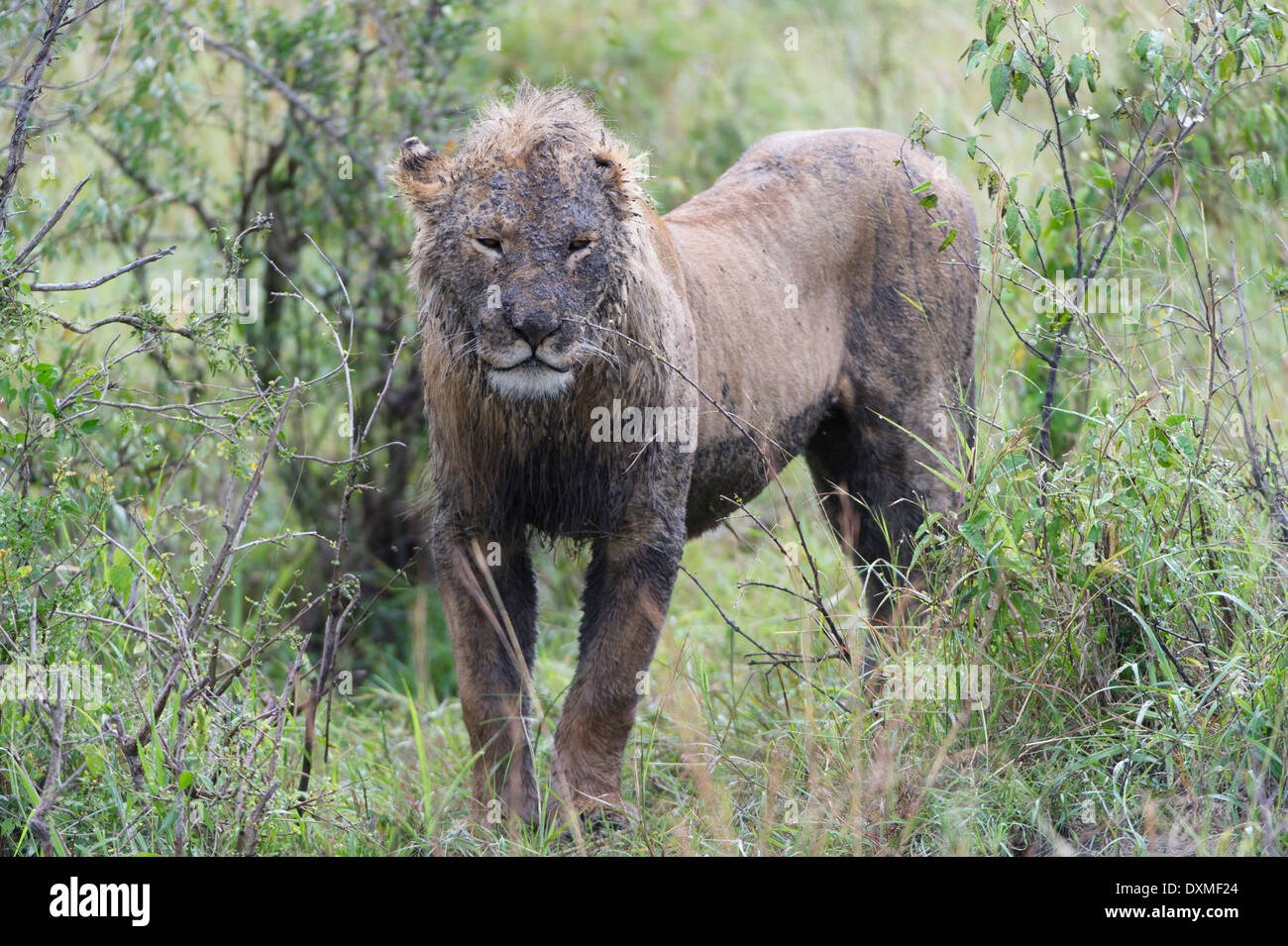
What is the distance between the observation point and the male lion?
389cm

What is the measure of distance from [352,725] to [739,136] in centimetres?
525

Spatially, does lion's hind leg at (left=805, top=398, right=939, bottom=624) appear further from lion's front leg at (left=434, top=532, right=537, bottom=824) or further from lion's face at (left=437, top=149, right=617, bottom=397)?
lion's face at (left=437, top=149, right=617, bottom=397)

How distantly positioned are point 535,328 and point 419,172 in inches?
29.8

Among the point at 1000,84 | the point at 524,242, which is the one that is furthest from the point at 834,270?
the point at 524,242

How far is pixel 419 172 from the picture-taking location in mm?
4133

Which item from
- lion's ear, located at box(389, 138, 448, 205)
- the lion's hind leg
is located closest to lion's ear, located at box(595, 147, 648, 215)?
lion's ear, located at box(389, 138, 448, 205)

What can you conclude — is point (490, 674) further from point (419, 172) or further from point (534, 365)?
point (419, 172)

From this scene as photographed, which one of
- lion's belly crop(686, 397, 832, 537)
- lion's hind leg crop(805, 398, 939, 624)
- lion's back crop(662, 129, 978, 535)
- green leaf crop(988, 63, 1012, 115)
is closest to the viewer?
green leaf crop(988, 63, 1012, 115)

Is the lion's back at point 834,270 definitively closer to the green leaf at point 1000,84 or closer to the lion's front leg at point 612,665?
the lion's front leg at point 612,665

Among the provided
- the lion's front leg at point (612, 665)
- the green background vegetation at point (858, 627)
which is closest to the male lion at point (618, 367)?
the lion's front leg at point (612, 665)

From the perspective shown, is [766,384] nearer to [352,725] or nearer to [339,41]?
[352,725]

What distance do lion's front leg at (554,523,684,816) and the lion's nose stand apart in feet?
2.43

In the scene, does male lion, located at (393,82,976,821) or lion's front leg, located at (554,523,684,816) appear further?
lion's front leg, located at (554,523,684,816)

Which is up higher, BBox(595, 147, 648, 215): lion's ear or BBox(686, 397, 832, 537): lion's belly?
BBox(595, 147, 648, 215): lion's ear
